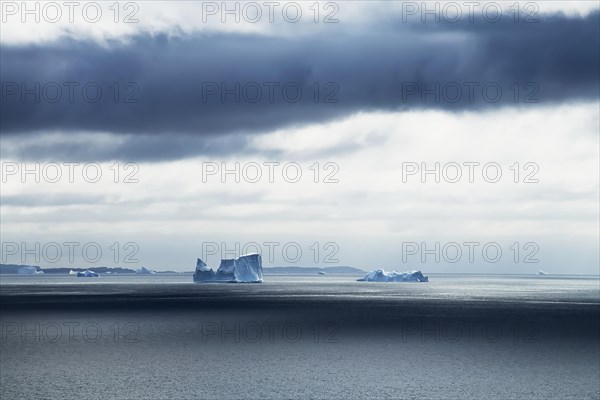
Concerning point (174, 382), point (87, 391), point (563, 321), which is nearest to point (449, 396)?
point (174, 382)

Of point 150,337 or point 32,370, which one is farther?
point 150,337

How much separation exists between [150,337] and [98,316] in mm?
27673

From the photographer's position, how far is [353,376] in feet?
125

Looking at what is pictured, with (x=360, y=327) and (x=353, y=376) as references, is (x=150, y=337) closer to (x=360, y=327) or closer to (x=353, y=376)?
(x=360, y=327)

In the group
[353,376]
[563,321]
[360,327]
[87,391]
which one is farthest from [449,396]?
[563,321]

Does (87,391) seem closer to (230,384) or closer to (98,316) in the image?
(230,384)

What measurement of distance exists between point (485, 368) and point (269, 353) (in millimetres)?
14089

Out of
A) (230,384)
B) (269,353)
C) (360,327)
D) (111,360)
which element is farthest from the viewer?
(360,327)

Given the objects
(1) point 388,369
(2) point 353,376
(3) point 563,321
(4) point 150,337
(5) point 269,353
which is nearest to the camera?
(2) point 353,376

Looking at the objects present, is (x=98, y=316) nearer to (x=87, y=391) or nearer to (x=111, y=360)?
(x=111, y=360)

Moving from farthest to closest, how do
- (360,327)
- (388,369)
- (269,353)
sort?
(360,327), (269,353), (388,369)

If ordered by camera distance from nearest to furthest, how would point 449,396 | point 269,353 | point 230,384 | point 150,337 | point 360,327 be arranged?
point 449,396, point 230,384, point 269,353, point 150,337, point 360,327

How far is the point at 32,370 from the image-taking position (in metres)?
39.4

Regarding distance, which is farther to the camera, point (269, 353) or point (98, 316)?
point (98, 316)
